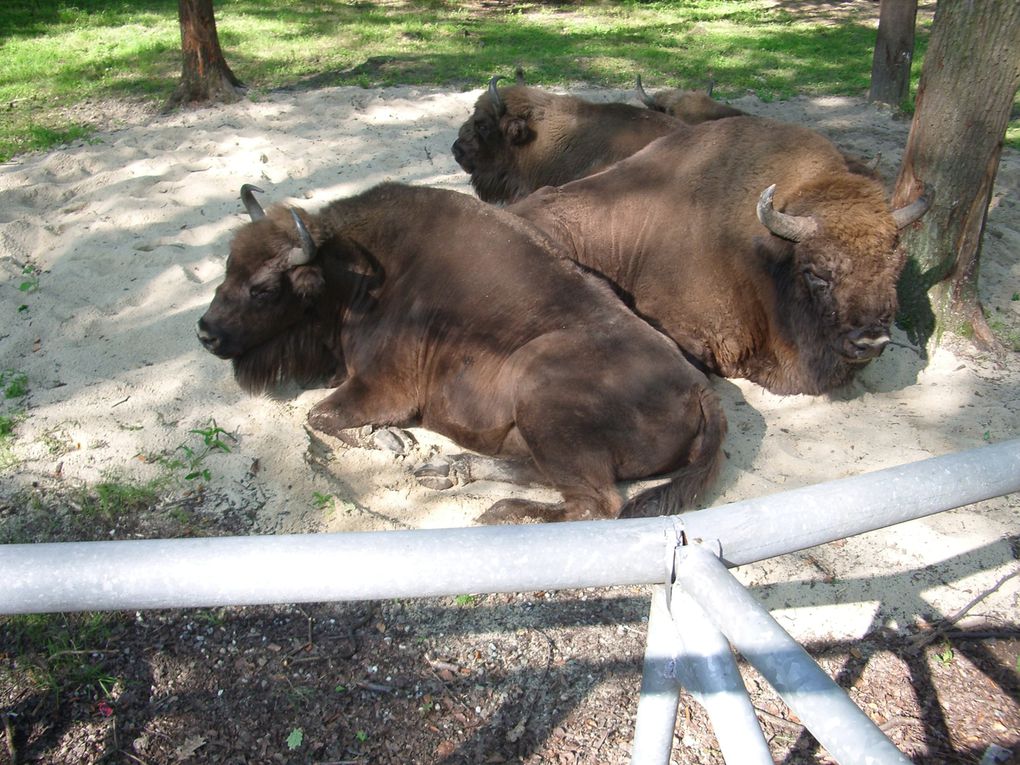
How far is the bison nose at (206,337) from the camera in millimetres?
4395

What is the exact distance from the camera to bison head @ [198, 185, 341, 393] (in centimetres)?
445

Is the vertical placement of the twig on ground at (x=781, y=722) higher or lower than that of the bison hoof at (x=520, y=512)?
lower

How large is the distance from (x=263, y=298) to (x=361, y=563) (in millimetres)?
3487

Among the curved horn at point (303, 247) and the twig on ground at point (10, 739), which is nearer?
the twig on ground at point (10, 739)

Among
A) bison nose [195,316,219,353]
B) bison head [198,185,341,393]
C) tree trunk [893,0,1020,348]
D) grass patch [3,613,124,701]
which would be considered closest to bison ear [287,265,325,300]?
bison head [198,185,341,393]

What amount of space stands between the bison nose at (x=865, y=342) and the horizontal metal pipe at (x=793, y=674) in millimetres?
3382

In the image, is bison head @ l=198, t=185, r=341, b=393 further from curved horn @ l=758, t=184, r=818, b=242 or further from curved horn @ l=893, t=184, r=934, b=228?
curved horn @ l=893, t=184, r=934, b=228

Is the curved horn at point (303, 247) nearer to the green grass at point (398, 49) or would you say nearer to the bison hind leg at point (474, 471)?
the bison hind leg at point (474, 471)

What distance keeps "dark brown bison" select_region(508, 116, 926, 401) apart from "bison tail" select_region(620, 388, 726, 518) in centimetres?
95

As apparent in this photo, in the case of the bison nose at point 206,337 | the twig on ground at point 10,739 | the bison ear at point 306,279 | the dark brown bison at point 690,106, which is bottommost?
the twig on ground at point 10,739

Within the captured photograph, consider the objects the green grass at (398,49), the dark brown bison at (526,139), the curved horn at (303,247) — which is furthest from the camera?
the green grass at (398,49)

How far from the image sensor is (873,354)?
4355 mm

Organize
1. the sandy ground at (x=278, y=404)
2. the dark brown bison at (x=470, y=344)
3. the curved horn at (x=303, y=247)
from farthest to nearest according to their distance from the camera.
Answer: the curved horn at (x=303, y=247) → the dark brown bison at (x=470, y=344) → the sandy ground at (x=278, y=404)

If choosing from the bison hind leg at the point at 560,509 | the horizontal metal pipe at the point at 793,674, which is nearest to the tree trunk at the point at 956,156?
the bison hind leg at the point at 560,509
